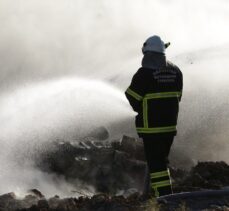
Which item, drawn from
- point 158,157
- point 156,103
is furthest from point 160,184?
point 156,103

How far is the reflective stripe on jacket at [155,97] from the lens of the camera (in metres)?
6.97

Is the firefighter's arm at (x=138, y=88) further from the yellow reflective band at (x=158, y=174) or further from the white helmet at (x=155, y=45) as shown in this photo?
the yellow reflective band at (x=158, y=174)

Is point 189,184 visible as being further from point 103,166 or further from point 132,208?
point 103,166

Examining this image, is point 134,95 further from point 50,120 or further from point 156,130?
point 50,120

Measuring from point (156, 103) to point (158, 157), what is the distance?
25.2 inches

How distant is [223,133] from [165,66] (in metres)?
7.40

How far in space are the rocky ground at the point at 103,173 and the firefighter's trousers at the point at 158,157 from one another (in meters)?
0.29

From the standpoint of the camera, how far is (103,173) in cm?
1106

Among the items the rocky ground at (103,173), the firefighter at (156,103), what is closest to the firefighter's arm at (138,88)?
the firefighter at (156,103)

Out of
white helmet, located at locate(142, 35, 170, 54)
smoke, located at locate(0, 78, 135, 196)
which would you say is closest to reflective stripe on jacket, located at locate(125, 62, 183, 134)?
white helmet, located at locate(142, 35, 170, 54)

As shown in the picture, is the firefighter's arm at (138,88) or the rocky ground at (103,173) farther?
the rocky ground at (103,173)

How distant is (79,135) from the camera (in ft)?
45.1

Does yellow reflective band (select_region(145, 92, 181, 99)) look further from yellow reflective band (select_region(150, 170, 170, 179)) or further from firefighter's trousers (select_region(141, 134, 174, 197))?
yellow reflective band (select_region(150, 170, 170, 179))

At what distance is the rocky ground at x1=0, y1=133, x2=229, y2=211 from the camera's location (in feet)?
24.7
